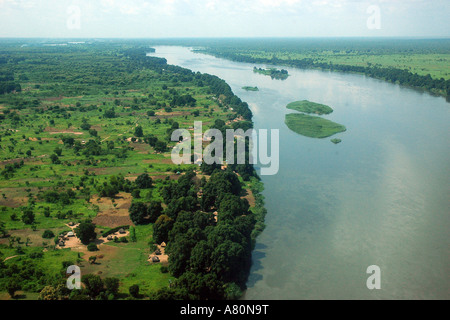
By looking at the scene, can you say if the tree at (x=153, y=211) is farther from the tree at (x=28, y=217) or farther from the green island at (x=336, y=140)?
the green island at (x=336, y=140)

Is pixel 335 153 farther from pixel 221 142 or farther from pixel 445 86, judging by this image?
pixel 445 86

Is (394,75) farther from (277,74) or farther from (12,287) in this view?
(12,287)

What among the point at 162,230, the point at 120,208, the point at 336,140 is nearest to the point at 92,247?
the point at 162,230

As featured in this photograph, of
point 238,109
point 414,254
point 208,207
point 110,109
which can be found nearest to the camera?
point 414,254

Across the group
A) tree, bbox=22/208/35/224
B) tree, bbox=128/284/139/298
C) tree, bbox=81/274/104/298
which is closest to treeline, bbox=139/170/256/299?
tree, bbox=128/284/139/298

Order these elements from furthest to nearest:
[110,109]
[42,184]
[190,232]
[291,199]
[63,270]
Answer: [110,109] → [42,184] → [291,199] → [190,232] → [63,270]

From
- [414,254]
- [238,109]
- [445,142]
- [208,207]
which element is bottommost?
[414,254]

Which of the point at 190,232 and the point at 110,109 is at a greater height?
the point at 110,109

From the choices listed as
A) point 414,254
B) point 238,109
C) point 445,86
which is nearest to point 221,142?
point 238,109
